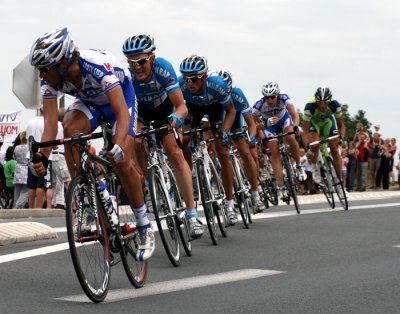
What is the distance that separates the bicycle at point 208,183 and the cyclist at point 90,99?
333 centimetres

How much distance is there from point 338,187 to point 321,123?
125 cm

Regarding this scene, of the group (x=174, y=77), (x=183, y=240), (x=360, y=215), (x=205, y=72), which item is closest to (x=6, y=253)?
(x=183, y=240)

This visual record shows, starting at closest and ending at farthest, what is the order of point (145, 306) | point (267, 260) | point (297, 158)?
point (145, 306), point (267, 260), point (297, 158)

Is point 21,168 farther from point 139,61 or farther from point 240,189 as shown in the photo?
point 139,61

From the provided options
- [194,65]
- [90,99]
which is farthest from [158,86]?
[90,99]

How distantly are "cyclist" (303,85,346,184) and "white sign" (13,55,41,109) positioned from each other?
5.34 meters

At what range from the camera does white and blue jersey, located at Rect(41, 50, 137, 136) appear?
801 centimetres

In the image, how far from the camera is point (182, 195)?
1083 cm

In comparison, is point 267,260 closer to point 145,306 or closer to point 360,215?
point 145,306

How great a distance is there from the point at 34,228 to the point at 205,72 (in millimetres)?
2851

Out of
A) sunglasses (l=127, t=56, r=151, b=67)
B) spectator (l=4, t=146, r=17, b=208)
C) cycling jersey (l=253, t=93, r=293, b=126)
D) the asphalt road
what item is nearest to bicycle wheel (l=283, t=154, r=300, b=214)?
cycling jersey (l=253, t=93, r=293, b=126)

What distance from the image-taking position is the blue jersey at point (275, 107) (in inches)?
740

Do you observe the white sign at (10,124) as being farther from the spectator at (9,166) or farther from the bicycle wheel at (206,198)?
the bicycle wheel at (206,198)

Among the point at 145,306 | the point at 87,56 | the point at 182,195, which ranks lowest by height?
the point at 145,306
